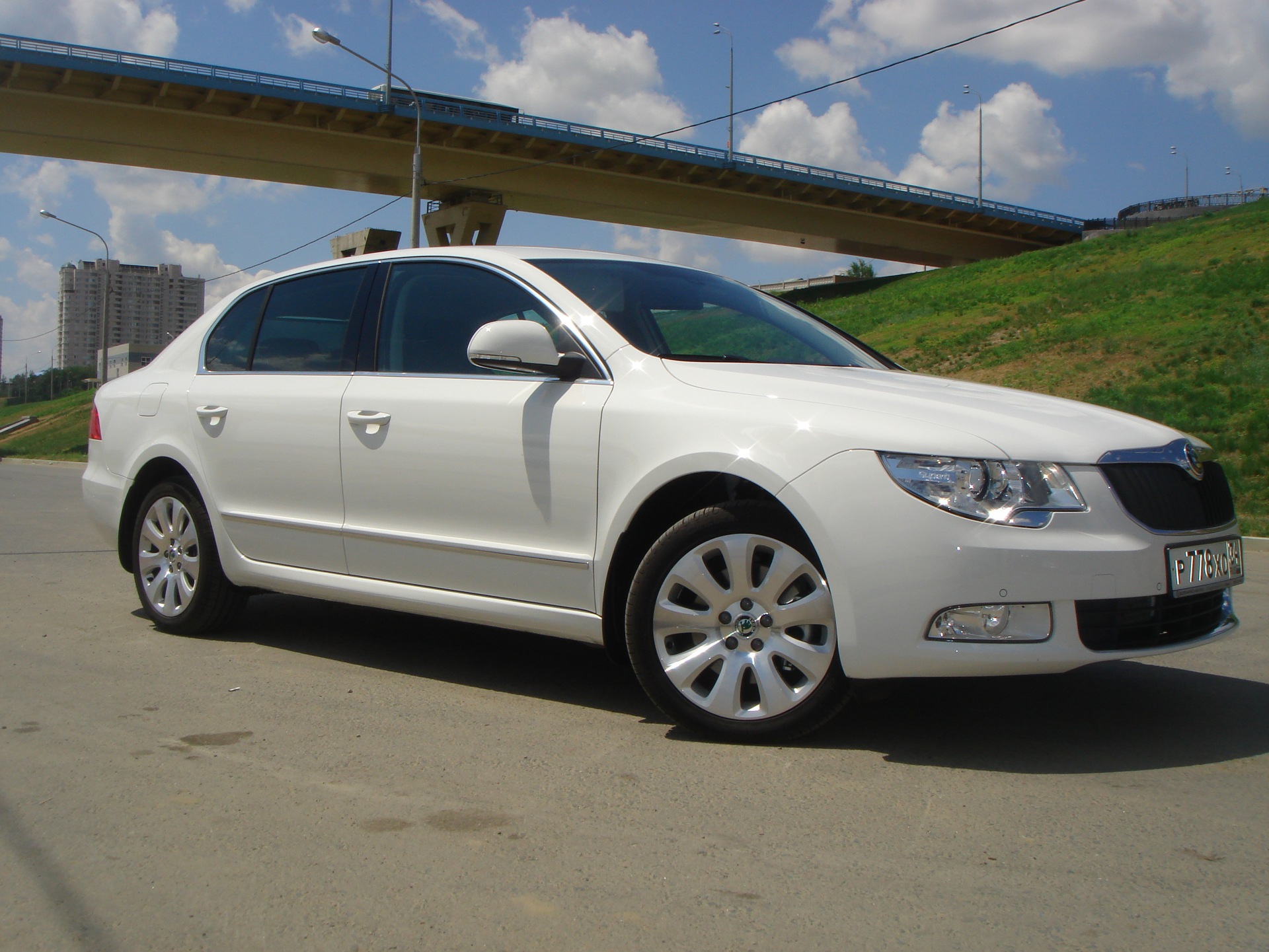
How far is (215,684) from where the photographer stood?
433 centimetres

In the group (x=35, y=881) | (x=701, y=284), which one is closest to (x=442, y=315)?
(x=701, y=284)

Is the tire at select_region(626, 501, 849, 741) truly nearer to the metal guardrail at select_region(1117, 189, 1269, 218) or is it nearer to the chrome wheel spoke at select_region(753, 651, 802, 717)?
the chrome wheel spoke at select_region(753, 651, 802, 717)

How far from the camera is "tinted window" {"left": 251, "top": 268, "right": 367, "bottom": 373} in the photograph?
15.7 ft

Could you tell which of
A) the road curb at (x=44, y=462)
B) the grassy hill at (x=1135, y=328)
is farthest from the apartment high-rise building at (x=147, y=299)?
the grassy hill at (x=1135, y=328)

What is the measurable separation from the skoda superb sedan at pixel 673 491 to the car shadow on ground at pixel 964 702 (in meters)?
0.33

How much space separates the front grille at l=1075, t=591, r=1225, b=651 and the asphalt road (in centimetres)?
37

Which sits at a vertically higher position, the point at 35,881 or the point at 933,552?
the point at 933,552

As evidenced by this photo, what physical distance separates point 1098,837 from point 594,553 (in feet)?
5.69

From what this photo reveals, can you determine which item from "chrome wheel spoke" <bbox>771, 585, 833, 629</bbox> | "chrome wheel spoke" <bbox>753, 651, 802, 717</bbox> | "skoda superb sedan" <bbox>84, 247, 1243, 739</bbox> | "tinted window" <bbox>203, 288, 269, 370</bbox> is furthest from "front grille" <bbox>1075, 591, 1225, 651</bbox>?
"tinted window" <bbox>203, 288, 269, 370</bbox>

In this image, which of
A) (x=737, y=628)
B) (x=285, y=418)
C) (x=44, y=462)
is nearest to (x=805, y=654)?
(x=737, y=628)

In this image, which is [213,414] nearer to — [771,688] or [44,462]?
[771,688]

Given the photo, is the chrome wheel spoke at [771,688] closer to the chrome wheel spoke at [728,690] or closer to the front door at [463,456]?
the chrome wheel spoke at [728,690]

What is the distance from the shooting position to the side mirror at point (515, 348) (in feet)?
12.5

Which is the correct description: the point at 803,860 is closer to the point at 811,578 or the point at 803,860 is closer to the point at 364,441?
the point at 811,578
